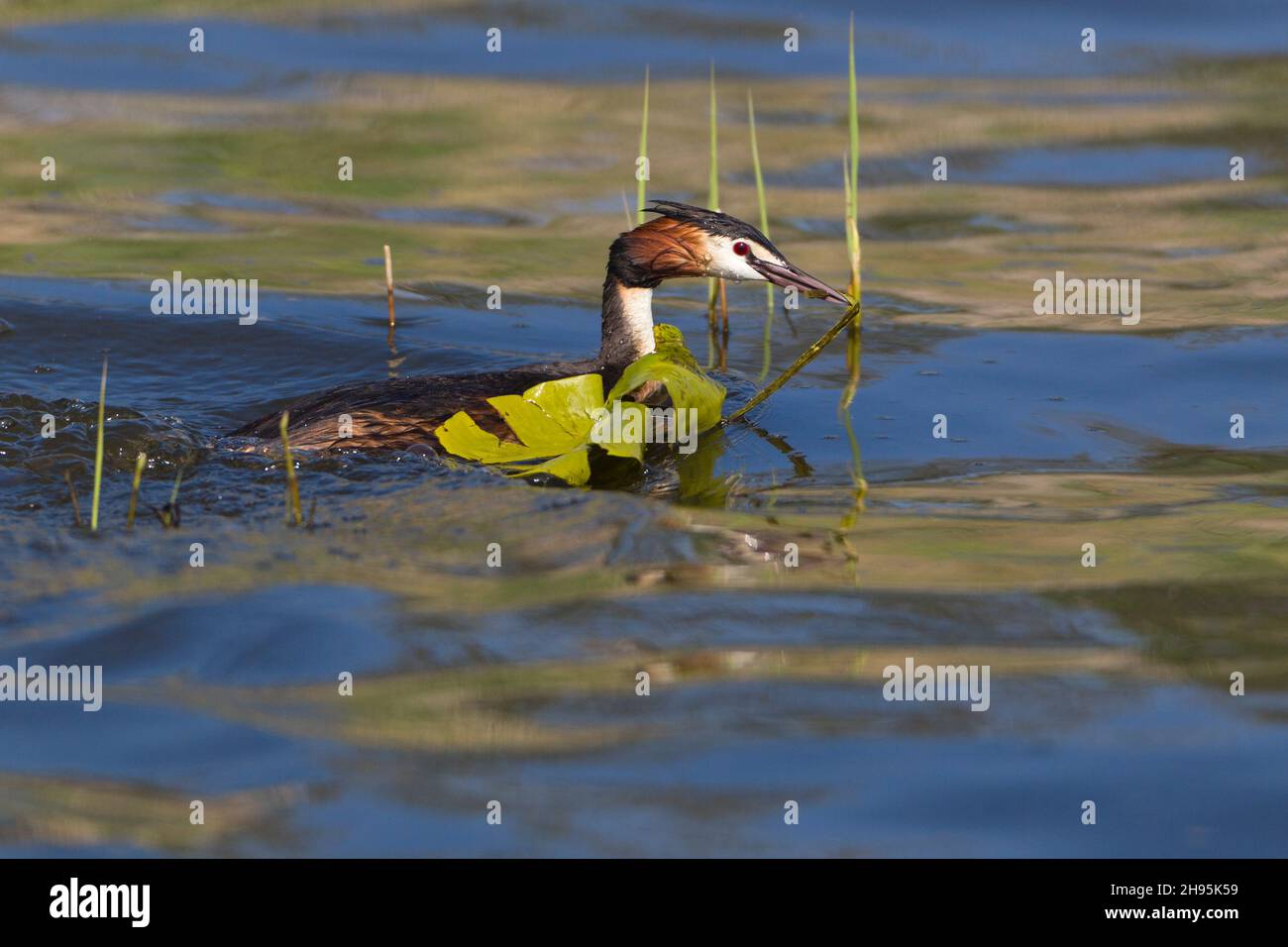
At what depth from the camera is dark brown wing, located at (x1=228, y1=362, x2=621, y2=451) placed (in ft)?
24.3

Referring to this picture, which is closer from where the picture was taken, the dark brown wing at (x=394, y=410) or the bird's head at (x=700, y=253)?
the dark brown wing at (x=394, y=410)

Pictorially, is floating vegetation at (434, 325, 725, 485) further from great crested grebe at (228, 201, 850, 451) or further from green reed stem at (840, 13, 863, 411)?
green reed stem at (840, 13, 863, 411)

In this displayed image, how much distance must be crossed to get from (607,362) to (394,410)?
1.31m

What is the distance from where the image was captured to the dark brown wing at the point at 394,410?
24.3 feet

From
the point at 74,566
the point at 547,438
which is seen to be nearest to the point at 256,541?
the point at 74,566

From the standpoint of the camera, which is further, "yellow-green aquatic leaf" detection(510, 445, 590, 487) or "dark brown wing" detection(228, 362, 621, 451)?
"dark brown wing" detection(228, 362, 621, 451)

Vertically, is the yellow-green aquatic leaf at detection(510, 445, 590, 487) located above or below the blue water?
below

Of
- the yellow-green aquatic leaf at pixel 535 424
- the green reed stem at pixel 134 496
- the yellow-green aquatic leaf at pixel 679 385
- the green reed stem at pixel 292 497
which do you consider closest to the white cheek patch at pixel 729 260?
the yellow-green aquatic leaf at pixel 679 385

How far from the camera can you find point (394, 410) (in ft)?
24.6

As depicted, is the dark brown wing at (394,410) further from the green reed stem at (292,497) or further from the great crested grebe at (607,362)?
the green reed stem at (292,497)

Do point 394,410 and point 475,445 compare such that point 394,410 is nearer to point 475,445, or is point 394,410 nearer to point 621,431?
point 475,445

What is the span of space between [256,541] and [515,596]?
1015 mm

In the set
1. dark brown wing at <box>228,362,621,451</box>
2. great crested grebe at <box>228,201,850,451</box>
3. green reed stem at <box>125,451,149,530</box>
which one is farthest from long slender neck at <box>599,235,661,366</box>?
green reed stem at <box>125,451,149,530</box>

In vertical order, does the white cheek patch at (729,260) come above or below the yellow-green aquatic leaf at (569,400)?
above
